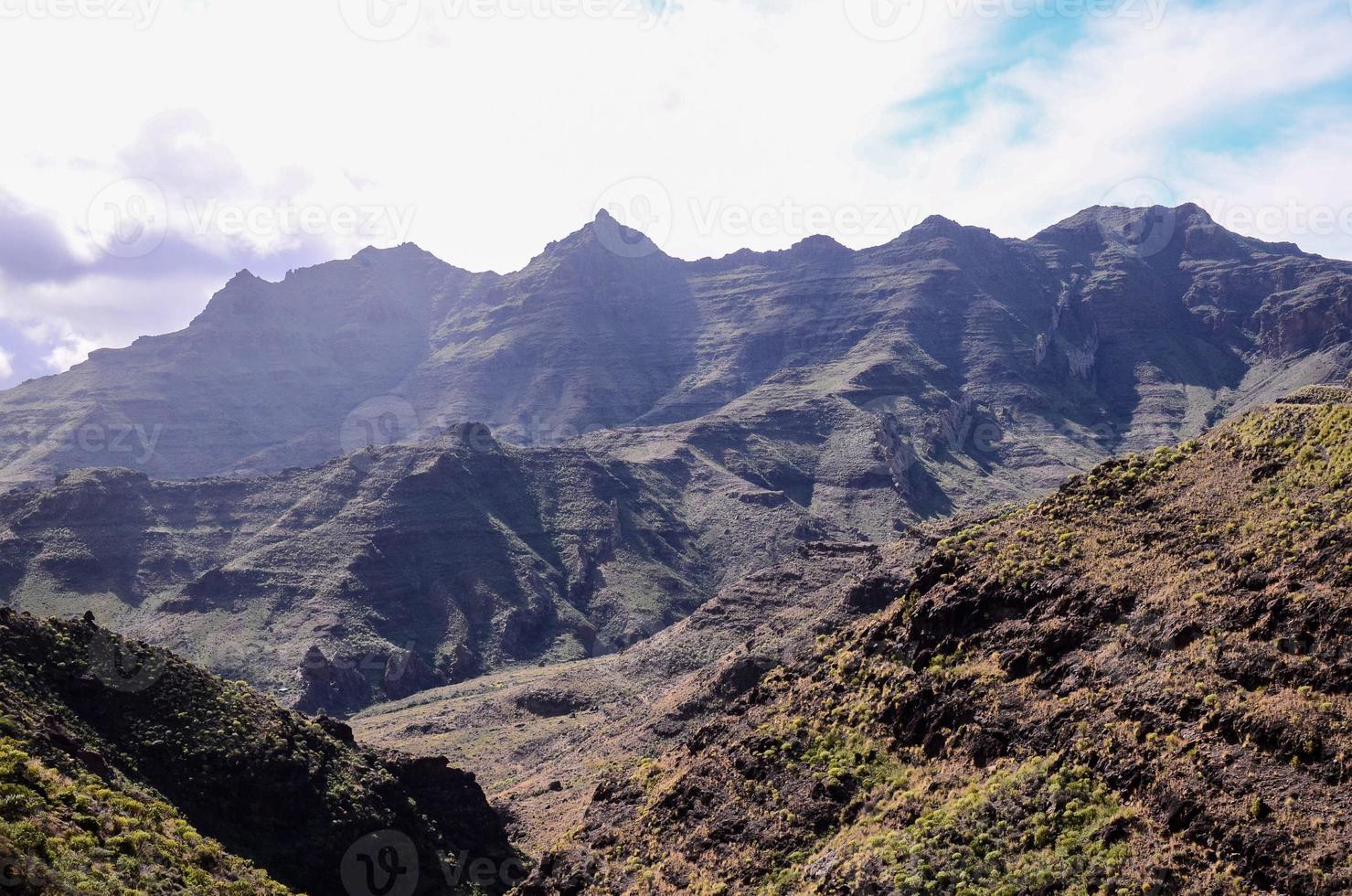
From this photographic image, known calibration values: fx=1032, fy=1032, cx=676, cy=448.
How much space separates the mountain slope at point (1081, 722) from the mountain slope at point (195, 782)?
43.2 ft

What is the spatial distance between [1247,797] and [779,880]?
50.4 ft

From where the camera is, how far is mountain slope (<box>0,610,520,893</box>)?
36.2 meters

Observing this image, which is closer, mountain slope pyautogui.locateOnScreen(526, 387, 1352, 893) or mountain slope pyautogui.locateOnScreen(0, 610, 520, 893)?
mountain slope pyautogui.locateOnScreen(526, 387, 1352, 893)

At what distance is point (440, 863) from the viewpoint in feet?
185

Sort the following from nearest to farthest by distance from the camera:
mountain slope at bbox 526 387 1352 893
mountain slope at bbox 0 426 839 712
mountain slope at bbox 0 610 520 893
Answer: mountain slope at bbox 526 387 1352 893 → mountain slope at bbox 0 610 520 893 → mountain slope at bbox 0 426 839 712

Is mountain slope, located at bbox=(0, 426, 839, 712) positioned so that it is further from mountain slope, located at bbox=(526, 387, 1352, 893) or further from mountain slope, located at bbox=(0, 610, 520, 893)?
mountain slope, located at bbox=(526, 387, 1352, 893)

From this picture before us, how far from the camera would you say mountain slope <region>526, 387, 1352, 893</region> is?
86.3 feet

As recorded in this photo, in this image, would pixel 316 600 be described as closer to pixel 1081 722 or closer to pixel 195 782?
pixel 195 782

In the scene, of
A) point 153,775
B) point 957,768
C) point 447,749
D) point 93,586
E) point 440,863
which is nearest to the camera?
point 957,768

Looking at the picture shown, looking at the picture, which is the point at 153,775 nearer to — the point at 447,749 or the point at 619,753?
the point at 619,753

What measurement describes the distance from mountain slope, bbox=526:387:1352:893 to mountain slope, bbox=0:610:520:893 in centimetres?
1315

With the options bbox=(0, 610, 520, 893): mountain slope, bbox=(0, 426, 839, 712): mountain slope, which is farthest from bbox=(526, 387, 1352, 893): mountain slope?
bbox=(0, 426, 839, 712): mountain slope

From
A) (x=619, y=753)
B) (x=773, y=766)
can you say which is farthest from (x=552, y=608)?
(x=773, y=766)

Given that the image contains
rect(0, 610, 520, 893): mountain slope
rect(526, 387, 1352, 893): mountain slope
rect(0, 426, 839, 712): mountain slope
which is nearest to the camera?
rect(526, 387, 1352, 893): mountain slope
